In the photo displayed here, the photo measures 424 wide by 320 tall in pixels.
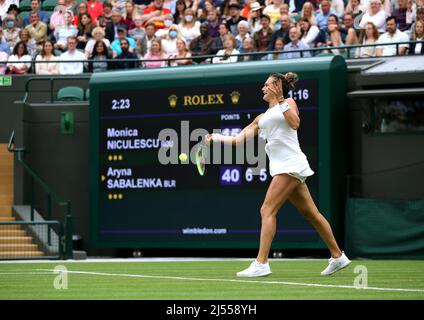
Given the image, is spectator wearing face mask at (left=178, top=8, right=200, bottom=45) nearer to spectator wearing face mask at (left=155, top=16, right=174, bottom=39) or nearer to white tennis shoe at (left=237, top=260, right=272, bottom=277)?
spectator wearing face mask at (left=155, top=16, right=174, bottom=39)

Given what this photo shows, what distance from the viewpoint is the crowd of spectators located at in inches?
→ 883

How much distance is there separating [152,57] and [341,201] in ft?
21.4

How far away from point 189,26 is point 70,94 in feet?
10.6

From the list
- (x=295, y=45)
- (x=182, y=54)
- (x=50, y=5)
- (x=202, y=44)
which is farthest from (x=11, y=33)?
(x=295, y=45)

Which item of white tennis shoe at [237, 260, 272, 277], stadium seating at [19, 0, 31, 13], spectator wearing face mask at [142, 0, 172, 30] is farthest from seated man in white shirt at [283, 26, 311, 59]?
white tennis shoe at [237, 260, 272, 277]

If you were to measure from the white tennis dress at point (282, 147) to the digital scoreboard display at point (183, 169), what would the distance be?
8.05 m

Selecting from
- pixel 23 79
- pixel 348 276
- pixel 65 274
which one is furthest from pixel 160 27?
pixel 348 276

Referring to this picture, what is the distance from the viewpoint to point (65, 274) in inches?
547

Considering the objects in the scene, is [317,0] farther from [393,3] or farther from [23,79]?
[23,79]

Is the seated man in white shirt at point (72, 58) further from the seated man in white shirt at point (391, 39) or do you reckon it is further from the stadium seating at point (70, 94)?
the seated man in white shirt at point (391, 39)

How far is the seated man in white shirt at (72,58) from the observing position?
2575 cm

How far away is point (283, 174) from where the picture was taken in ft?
40.4

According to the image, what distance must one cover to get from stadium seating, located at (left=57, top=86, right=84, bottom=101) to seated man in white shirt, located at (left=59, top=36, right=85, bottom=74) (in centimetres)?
61

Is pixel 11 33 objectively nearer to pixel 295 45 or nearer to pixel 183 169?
pixel 183 169
